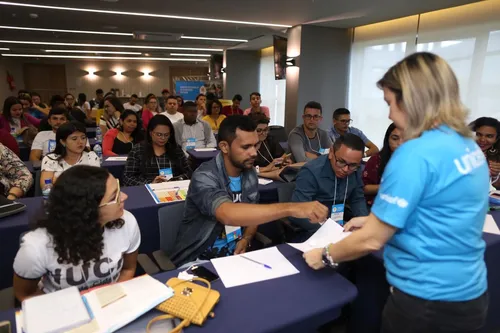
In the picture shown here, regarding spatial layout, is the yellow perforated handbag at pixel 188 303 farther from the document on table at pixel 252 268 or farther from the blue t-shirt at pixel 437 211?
the blue t-shirt at pixel 437 211

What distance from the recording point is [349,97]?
8039mm

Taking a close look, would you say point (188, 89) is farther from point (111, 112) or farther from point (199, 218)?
point (199, 218)

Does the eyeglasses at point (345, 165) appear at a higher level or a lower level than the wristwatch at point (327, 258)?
higher

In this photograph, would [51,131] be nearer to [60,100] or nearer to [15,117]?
[15,117]

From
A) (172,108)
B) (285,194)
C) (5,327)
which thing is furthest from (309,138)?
(5,327)

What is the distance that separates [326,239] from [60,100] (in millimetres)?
7253

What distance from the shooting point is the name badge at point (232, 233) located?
6.47 feet

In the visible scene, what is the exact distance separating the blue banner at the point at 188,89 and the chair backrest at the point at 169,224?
10.8 metres

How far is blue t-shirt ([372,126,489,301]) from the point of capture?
3.26ft

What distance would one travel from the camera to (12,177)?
2.86 metres

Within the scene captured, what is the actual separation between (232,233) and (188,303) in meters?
0.85

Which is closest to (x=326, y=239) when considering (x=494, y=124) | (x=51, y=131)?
(x=494, y=124)

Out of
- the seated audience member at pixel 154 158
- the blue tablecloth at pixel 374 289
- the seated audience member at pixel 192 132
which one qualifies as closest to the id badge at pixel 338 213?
the blue tablecloth at pixel 374 289

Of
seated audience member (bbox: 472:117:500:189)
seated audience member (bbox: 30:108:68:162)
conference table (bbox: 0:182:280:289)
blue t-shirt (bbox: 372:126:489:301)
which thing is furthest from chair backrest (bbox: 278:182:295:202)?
seated audience member (bbox: 30:108:68:162)
